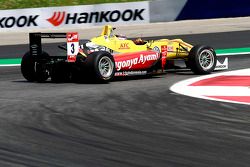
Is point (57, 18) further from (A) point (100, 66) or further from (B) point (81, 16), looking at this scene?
(A) point (100, 66)

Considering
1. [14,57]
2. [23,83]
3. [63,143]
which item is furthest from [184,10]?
[63,143]

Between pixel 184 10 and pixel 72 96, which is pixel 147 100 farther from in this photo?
pixel 184 10

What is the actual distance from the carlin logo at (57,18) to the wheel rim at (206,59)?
14719mm

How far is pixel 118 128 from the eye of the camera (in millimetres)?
7805

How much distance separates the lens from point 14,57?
1981 centimetres

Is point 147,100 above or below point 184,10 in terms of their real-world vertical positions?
below

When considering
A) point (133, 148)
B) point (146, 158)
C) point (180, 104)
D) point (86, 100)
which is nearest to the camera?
point (146, 158)

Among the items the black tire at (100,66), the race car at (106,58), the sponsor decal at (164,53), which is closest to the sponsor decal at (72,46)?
the race car at (106,58)

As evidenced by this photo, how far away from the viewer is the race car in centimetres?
1248

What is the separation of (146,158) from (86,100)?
4117mm

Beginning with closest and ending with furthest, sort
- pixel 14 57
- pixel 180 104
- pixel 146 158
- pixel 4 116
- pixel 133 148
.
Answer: pixel 146 158 < pixel 133 148 < pixel 4 116 < pixel 180 104 < pixel 14 57

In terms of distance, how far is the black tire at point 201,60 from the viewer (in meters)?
13.6

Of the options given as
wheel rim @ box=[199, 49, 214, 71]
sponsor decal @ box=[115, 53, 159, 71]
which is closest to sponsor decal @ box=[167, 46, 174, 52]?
sponsor decal @ box=[115, 53, 159, 71]

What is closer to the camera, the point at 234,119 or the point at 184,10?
the point at 234,119
